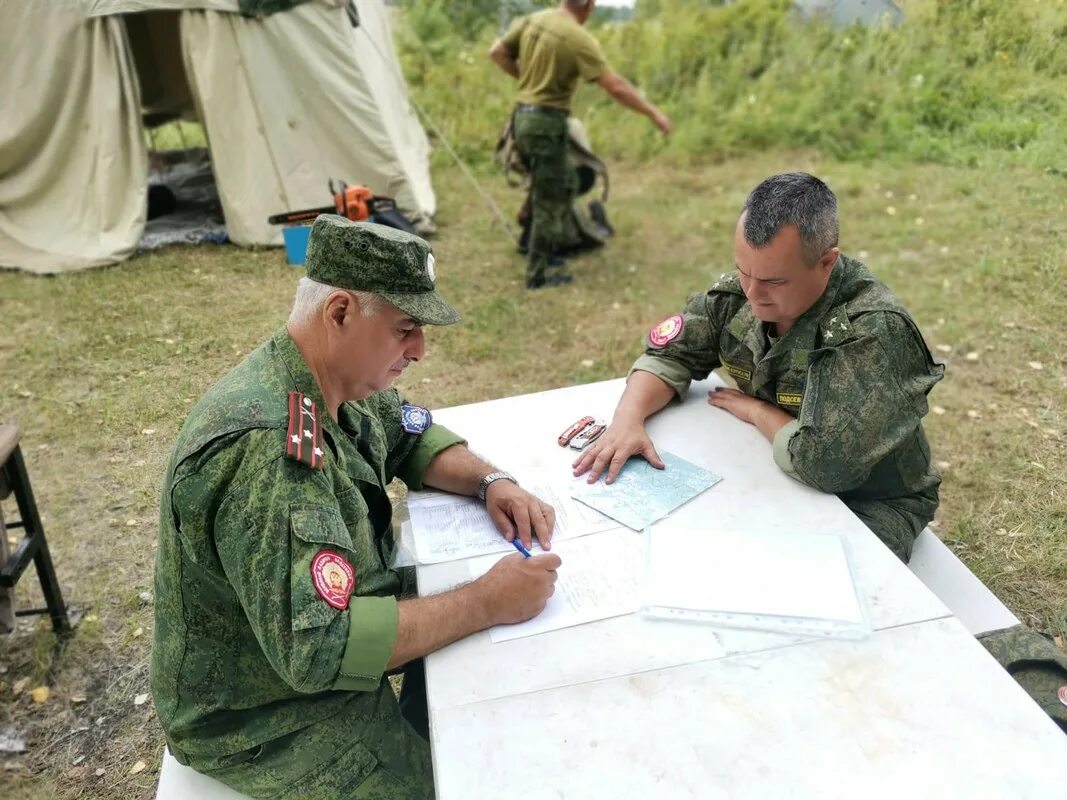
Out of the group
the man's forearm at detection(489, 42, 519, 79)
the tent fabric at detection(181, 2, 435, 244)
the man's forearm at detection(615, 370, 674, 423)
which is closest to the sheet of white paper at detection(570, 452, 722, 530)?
the man's forearm at detection(615, 370, 674, 423)

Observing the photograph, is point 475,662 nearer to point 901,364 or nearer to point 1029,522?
point 901,364

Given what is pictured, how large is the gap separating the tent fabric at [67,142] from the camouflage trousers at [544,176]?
9.95 feet

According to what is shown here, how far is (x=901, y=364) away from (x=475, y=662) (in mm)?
1345

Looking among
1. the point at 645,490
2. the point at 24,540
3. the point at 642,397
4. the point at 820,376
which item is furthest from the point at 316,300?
the point at 24,540

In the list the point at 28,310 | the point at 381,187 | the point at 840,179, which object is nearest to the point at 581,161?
the point at 381,187

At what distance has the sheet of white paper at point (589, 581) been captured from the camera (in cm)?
154

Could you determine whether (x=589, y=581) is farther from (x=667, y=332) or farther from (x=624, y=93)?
(x=624, y=93)

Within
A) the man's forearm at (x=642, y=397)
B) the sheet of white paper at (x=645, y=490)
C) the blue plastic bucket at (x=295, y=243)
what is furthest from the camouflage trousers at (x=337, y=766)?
the blue plastic bucket at (x=295, y=243)

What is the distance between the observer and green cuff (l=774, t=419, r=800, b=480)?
6.54 ft

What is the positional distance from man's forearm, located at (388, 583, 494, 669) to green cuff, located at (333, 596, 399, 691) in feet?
0.05

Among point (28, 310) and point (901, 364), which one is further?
point (28, 310)

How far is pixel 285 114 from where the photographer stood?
598 cm

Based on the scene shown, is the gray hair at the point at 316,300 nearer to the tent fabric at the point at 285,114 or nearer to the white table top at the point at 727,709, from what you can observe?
the white table top at the point at 727,709

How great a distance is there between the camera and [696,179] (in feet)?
24.9
